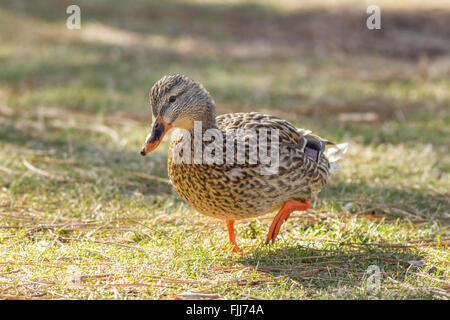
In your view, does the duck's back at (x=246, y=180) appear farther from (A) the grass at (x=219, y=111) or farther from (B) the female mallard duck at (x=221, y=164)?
(A) the grass at (x=219, y=111)

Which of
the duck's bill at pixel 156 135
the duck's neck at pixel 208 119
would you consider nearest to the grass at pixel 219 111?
the duck's bill at pixel 156 135

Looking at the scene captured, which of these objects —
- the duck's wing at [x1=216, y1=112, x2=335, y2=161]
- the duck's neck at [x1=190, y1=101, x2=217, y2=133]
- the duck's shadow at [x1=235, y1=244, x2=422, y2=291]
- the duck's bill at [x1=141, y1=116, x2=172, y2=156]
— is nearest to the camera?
the duck's shadow at [x1=235, y1=244, x2=422, y2=291]

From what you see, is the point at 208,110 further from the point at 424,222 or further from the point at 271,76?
the point at 271,76

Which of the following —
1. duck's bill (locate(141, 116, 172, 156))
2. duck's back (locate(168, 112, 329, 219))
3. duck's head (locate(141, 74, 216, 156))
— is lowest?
duck's back (locate(168, 112, 329, 219))

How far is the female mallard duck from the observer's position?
3.71m

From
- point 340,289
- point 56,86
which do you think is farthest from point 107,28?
point 340,289

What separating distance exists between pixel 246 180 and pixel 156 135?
64 cm

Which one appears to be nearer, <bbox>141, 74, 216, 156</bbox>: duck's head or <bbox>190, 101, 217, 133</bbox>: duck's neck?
<bbox>141, 74, 216, 156</bbox>: duck's head

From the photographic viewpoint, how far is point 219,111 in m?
7.60

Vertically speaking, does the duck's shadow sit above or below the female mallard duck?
below

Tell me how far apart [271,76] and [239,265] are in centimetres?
580

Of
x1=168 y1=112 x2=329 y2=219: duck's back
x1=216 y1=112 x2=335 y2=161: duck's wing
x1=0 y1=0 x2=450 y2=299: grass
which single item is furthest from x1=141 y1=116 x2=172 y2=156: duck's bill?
x1=0 y1=0 x2=450 y2=299: grass

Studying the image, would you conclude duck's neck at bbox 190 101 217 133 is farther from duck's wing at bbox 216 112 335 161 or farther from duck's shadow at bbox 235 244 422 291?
duck's shadow at bbox 235 244 422 291
